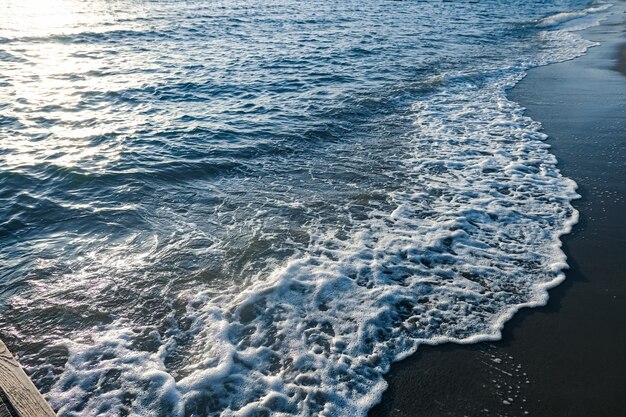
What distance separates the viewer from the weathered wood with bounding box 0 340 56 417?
286 centimetres

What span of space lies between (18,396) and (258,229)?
363cm

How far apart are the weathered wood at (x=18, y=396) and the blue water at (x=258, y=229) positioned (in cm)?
64

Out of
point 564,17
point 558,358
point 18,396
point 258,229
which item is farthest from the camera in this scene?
point 564,17

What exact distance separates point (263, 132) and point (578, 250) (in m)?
6.92

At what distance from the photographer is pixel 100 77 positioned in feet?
47.0

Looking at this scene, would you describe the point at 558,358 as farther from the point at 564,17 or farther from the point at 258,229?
the point at 564,17

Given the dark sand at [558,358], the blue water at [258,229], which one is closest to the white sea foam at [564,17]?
the blue water at [258,229]

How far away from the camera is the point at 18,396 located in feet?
9.79

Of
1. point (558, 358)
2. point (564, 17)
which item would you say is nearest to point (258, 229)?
point (558, 358)

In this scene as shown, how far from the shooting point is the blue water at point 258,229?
13.2 feet

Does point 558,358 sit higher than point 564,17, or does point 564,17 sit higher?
point 564,17

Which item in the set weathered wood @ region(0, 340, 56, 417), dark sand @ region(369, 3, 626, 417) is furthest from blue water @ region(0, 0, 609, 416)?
weathered wood @ region(0, 340, 56, 417)

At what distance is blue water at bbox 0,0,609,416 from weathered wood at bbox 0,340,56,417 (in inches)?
25.2

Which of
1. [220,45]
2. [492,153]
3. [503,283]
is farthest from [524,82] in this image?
[220,45]
